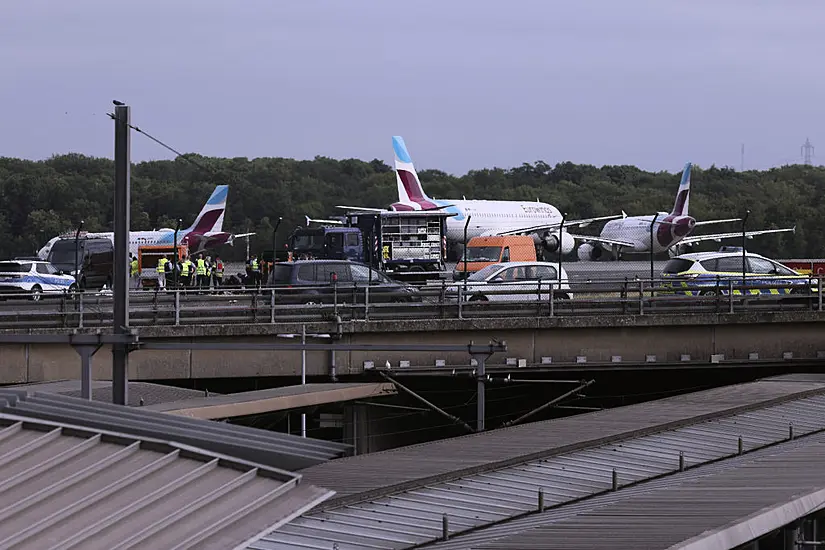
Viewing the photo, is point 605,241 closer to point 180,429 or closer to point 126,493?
point 180,429

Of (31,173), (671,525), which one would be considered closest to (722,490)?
(671,525)

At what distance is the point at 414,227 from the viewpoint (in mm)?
50844

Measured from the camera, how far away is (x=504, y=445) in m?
15.6

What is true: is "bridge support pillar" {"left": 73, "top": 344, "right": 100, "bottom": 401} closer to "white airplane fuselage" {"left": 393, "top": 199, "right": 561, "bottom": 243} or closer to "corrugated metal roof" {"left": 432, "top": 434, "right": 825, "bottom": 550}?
"corrugated metal roof" {"left": 432, "top": 434, "right": 825, "bottom": 550}

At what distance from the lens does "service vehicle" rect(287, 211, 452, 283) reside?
4941 centimetres

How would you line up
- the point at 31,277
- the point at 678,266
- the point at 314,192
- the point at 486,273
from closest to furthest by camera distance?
the point at 486,273, the point at 678,266, the point at 31,277, the point at 314,192

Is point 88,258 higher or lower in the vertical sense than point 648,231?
lower

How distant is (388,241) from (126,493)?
133 ft

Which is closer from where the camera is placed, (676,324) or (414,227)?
(676,324)

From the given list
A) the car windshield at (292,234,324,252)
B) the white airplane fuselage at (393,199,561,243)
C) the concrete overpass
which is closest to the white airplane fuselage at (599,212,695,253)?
the white airplane fuselage at (393,199,561,243)

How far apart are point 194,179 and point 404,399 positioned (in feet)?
272

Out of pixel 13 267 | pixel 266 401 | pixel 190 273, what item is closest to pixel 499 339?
pixel 266 401

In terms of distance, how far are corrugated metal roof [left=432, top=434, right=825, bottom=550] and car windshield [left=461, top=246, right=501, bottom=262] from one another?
3423 centimetres

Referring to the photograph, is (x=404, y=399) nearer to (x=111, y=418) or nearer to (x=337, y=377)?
(x=337, y=377)
